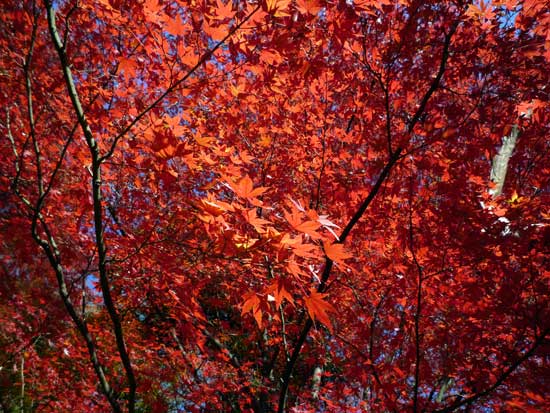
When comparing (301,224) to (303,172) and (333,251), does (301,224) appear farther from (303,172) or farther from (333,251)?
(303,172)

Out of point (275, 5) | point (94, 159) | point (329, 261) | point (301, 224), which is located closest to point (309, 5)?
point (275, 5)

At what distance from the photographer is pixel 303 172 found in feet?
18.3

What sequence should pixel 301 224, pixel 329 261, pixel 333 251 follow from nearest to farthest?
pixel 301 224 < pixel 333 251 < pixel 329 261

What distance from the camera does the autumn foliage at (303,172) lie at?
2.36 metres

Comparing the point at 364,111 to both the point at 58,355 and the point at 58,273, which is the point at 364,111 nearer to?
the point at 58,273

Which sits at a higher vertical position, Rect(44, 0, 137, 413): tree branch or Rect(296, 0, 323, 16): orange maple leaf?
Rect(296, 0, 323, 16): orange maple leaf

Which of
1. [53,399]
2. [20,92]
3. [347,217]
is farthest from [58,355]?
[347,217]

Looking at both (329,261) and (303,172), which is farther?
(303,172)

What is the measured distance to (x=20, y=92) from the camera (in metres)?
4.34

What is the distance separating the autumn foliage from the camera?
2.36 m

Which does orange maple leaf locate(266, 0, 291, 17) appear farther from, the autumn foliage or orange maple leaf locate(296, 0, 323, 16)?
orange maple leaf locate(296, 0, 323, 16)

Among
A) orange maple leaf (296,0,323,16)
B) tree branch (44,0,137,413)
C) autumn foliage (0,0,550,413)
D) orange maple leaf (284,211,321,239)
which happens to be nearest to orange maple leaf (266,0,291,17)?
autumn foliage (0,0,550,413)

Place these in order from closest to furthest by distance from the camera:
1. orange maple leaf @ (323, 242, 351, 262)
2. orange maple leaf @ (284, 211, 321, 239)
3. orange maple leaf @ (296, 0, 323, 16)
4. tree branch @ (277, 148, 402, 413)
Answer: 1. orange maple leaf @ (284, 211, 321, 239)
2. orange maple leaf @ (323, 242, 351, 262)
3. orange maple leaf @ (296, 0, 323, 16)
4. tree branch @ (277, 148, 402, 413)

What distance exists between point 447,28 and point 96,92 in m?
3.62
